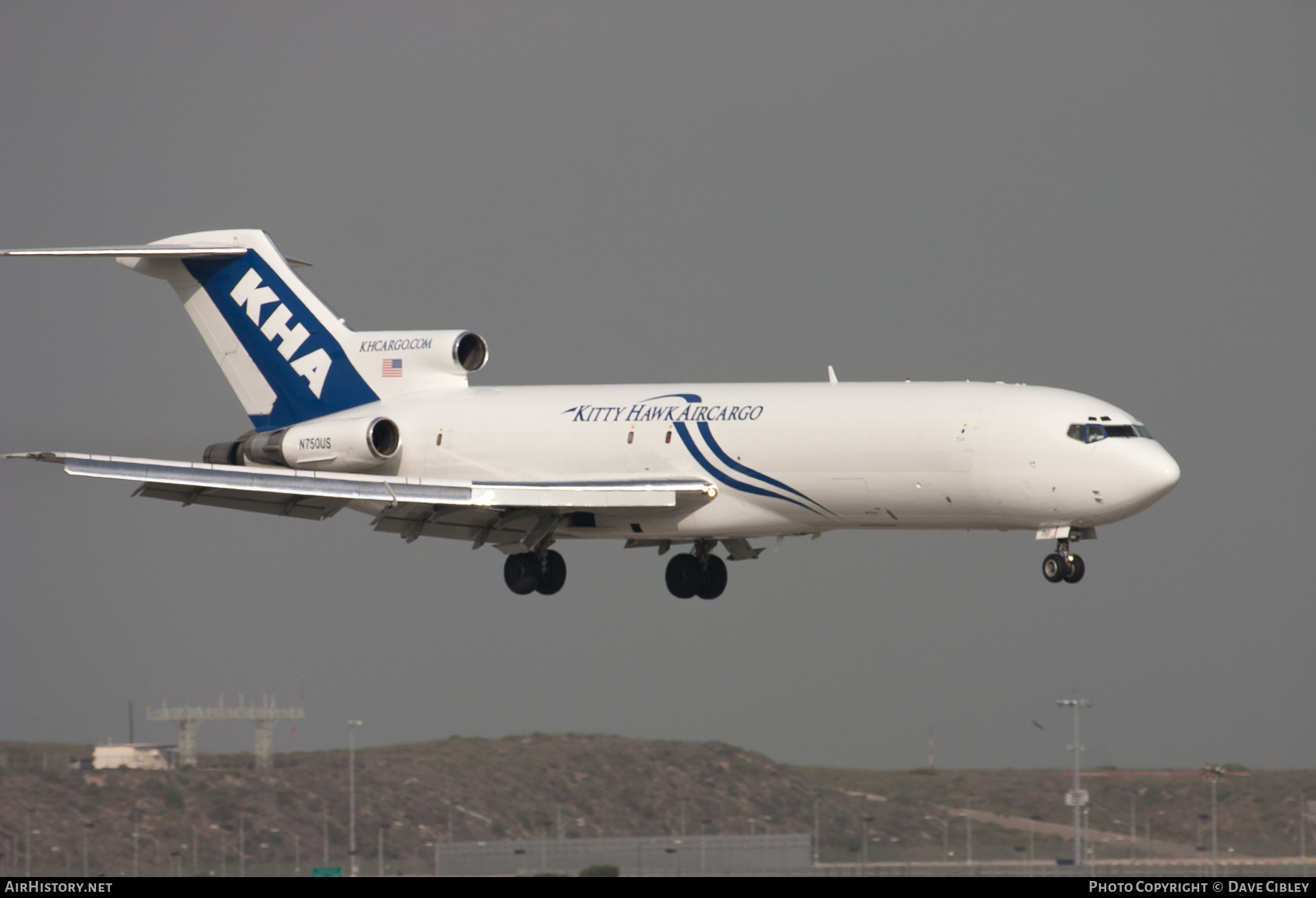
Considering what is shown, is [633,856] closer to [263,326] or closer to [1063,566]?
[1063,566]

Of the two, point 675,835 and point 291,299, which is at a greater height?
point 291,299

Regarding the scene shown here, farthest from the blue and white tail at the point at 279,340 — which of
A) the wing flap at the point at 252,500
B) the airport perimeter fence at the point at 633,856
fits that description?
the airport perimeter fence at the point at 633,856

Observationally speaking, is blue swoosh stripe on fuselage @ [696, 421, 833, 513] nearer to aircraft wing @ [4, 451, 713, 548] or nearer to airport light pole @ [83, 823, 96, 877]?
aircraft wing @ [4, 451, 713, 548]

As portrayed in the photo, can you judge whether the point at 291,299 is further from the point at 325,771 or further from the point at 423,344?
the point at 325,771

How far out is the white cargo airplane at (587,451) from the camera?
44281mm

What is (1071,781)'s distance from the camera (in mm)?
50406

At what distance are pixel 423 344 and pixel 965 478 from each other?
55.8 ft

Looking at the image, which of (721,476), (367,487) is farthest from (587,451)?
(367,487)

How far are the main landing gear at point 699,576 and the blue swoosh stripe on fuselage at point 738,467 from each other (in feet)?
21.0

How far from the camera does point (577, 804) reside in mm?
51719

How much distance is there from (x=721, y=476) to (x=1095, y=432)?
9.20 m

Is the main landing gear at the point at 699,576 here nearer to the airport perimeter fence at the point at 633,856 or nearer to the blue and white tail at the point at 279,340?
the airport perimeter fence at the point at 633,856
